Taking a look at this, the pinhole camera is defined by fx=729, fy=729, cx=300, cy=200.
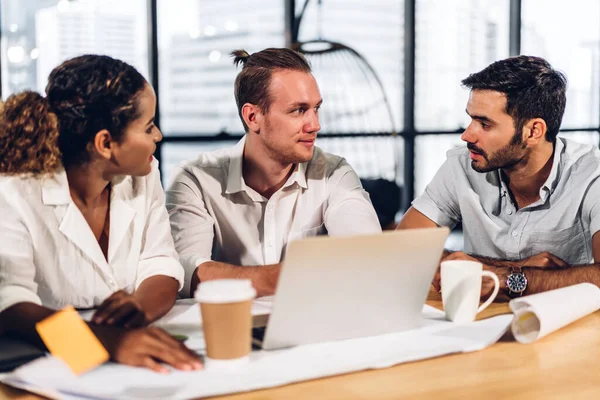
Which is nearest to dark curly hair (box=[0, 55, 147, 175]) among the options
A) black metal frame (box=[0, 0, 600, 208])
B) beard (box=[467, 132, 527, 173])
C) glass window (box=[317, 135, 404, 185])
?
beard (box=[467, 132, 527, 173])

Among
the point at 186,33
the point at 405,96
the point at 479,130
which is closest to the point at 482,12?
the point at 405,96

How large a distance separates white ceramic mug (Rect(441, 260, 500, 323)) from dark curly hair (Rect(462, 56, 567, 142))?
1007mm

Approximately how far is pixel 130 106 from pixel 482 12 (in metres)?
4.69

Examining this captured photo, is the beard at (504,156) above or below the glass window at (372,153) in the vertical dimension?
above

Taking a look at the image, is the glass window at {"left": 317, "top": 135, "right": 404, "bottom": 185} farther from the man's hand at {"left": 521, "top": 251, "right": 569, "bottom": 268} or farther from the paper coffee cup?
the paper coffee cup

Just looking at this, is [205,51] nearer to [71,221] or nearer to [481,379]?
[71,221]

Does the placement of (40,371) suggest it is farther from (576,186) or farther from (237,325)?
(576,186)

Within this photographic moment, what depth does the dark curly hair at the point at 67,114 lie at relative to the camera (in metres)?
1.53

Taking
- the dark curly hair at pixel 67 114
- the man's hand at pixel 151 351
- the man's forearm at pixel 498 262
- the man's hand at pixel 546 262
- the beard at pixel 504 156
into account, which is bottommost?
the man's forearm at pixel 498 262

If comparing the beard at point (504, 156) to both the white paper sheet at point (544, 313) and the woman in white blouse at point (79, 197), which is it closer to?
the white paper sheet at point (544, 313)

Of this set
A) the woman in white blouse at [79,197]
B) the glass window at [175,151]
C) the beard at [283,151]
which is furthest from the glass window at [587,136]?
the woman in white blouse at [79,197]

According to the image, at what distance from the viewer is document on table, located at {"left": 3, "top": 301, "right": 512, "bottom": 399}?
3.60ft

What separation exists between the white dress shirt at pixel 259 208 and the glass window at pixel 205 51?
219cm

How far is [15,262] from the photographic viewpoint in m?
1.46
